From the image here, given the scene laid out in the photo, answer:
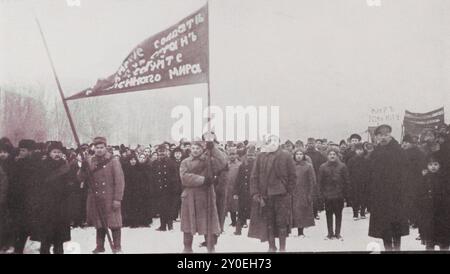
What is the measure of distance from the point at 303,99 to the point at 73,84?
2.24 m

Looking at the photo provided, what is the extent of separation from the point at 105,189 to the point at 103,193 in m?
0.04

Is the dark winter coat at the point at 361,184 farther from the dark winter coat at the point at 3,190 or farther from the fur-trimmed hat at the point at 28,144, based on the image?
the dark winter coat at the point at 3,190

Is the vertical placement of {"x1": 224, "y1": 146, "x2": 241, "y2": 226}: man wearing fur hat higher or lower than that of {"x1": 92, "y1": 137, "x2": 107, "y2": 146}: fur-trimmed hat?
lower

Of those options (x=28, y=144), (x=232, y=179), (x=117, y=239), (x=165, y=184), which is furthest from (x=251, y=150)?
(x=28, y=144)

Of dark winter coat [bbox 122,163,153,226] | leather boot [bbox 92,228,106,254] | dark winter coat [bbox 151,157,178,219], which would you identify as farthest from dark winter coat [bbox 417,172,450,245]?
leather boot [bbox 92,228,106,254]

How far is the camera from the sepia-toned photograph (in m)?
6.28

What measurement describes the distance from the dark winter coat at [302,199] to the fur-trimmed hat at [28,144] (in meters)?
2.55

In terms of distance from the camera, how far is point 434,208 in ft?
20.9

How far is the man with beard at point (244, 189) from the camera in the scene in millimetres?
6320

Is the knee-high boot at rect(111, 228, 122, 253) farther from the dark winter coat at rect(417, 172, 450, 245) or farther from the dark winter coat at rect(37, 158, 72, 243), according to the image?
the dark winter coat at rect(417, 172, 450, 245)

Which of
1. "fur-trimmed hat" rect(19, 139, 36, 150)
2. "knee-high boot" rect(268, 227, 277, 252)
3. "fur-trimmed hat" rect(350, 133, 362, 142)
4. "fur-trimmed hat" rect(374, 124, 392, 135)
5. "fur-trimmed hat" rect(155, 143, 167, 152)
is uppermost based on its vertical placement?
"fur-trimmed hat" rect(374, 124, 392, 135)

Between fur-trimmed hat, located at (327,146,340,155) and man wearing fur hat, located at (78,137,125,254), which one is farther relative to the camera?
fur-trimmed hat, located at (327,146,340,155)

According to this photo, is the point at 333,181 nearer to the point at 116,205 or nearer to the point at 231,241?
the point at 231,241

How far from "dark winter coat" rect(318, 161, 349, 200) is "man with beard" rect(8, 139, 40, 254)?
2.77 metres
